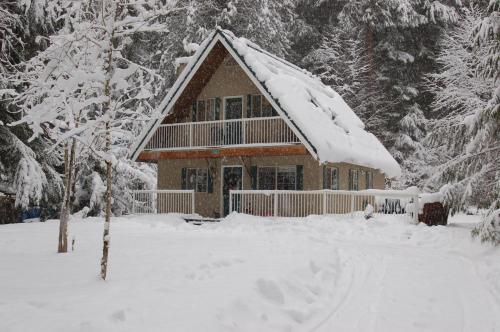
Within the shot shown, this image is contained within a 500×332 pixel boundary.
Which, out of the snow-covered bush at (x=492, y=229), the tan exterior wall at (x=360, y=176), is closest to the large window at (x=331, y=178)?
the tan exterior wall at (x=360, y=176)

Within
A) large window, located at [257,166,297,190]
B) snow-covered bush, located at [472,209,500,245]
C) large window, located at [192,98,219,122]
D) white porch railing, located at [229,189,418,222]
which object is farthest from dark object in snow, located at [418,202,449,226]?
large window, located at [192,98,219,122]

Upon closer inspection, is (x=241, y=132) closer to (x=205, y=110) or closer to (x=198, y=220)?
(x=205, y=110)

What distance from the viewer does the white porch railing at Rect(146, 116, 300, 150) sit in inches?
784

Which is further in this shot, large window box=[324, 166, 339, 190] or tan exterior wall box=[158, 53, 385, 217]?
large window box=[324, 166, 339, 190]

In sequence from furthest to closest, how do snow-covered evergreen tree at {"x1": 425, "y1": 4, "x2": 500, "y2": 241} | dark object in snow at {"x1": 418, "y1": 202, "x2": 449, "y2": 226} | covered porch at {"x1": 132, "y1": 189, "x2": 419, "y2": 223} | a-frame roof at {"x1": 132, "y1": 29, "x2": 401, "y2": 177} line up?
a-frame roof at {"x1": 132, "y1": 29, "x2": 401, "y2": 177} < covered porch at {"x1": 132, "y1": 189, "x2": 419, "y2": 223} < dark object in snow at {"x1": 418, "y1": 202, "x2": 449, "y2": 226} < snow-covered evergreen tree at {"x1": 425, "y1": 4, "x2": 500, "y2": 241}

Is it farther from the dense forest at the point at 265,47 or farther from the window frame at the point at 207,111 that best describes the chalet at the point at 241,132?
the dense forest at the point at 265,47

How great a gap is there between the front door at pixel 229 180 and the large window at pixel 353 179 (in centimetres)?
595

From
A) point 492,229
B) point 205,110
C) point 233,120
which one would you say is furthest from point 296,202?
point 492,229

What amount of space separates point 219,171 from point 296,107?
5.54m

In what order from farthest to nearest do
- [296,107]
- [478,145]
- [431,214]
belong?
[296,107] → [431,214] → [478,145]

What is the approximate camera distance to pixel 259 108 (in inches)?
876

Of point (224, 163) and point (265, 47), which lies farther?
point (265, 47)

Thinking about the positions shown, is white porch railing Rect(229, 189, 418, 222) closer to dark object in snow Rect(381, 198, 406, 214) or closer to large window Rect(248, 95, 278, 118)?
dark object in snow Rect(381, 198, 406, 214)

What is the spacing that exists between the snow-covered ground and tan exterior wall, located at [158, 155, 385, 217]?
26.0 ft
